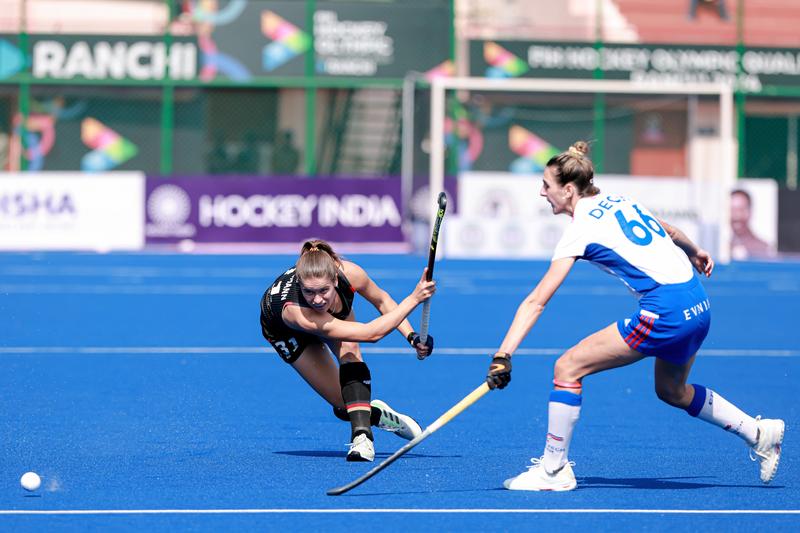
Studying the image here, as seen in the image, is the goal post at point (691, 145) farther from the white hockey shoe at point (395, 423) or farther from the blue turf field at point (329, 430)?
the white hockey shoe at point (395, 423)

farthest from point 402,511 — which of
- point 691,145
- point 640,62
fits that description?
point 640,62

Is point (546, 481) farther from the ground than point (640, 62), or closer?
closer

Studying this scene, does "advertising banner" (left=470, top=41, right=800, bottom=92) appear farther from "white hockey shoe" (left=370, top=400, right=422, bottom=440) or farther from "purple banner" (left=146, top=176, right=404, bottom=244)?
"white hockey shoe" (left=370, top=400, right=422, bottom=440)

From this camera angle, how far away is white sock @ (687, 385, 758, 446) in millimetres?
6355

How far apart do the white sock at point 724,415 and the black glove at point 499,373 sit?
3.46ft

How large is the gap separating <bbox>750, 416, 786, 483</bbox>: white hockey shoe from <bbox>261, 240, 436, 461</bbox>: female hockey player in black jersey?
1545 millimetres

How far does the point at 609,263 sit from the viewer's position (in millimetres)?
6082

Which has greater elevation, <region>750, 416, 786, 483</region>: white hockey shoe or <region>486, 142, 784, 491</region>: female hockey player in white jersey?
<region>486, 142, 784, 491</region>: female hockey player in white jersey

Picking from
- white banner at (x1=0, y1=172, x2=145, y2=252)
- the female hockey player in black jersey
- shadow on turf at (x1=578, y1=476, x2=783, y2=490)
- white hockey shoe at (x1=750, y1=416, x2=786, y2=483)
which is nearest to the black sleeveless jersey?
the female hockey player in black jersey

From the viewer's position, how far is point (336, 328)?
657 centimetres

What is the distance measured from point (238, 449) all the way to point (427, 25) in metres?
20.1

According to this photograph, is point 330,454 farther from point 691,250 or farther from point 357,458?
point 691,250

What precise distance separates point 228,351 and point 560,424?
563 cm

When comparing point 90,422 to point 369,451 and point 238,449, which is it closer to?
point 238,449
